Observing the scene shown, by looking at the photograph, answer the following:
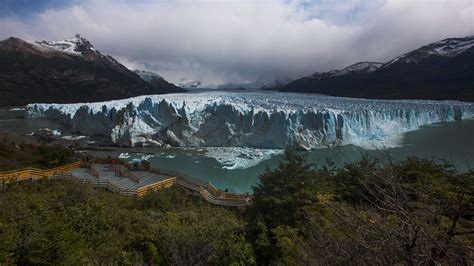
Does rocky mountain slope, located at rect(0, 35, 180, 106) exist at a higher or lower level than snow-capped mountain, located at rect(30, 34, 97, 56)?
lower

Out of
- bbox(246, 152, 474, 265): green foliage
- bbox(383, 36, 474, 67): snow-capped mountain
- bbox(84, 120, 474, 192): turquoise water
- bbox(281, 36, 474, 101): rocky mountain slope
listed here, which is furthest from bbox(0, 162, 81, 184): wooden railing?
bbox(383, 36, 474, 67): snow-capped mountain

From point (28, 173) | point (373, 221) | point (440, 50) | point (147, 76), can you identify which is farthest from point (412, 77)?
point (147, 76)

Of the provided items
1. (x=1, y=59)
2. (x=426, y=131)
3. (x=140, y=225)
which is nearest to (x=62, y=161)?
(x=140, y=225)

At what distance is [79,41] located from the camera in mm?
85062

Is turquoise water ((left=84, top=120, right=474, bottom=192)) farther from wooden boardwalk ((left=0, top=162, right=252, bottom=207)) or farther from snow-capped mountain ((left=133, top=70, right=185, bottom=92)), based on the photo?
snow-capped mountain ((left=133, top=70, right=185, bottom=92))

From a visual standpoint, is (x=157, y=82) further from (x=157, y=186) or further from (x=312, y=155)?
(x=157, y=186)

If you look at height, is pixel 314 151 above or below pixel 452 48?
below

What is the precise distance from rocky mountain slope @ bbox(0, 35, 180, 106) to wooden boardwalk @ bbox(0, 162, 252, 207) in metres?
51.2

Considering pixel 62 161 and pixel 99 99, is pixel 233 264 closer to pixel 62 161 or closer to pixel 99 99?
pixel 62 161

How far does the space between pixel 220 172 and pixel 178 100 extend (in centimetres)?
792

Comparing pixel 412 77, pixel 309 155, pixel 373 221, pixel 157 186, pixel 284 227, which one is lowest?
pixel 309 155

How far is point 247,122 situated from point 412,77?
42.3m

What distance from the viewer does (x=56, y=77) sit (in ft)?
212

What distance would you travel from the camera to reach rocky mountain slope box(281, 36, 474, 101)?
4409cm
